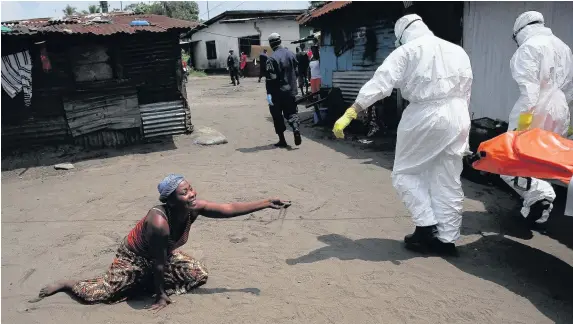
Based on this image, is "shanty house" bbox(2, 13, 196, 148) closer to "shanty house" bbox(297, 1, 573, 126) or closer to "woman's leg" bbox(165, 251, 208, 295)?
"shanty house" bbox(297, 1, 573, 126)

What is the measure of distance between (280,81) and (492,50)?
366 centimetres

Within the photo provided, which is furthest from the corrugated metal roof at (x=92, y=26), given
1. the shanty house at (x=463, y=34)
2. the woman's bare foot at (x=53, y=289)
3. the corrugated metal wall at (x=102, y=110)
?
the woman's bare foot at (x=53, y=289)

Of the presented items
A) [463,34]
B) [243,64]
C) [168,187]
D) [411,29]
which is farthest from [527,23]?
[243,64]

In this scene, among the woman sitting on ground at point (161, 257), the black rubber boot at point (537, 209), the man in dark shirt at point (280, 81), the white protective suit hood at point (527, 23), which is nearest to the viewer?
the woman sitting on ground at point (161, 257)

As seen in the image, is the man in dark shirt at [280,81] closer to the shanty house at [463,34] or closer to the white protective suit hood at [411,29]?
the shanty house at [463,34]

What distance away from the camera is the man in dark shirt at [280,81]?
317 inches

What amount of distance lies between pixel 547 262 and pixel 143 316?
3.59 m

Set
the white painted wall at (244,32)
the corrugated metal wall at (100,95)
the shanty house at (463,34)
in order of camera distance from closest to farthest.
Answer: the shanty house at (463,34), the corrugated metal wall at (100,95), the white painted wall at (244,32)

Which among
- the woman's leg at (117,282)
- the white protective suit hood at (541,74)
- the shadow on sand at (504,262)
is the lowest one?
the shadow on sand at (504,262)

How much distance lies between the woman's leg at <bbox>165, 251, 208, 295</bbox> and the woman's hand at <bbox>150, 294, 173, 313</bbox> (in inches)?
8.3

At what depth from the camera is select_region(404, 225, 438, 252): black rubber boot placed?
4.11 m

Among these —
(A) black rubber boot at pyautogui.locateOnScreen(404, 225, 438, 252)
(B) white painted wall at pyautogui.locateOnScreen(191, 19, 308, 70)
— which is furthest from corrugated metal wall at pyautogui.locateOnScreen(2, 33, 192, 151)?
(B) white painted wall at pyautogui.locateOnScreen(191, 19, 308, 70)

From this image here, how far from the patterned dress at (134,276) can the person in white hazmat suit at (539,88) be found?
343 centimetres

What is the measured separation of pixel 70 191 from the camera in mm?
7020
